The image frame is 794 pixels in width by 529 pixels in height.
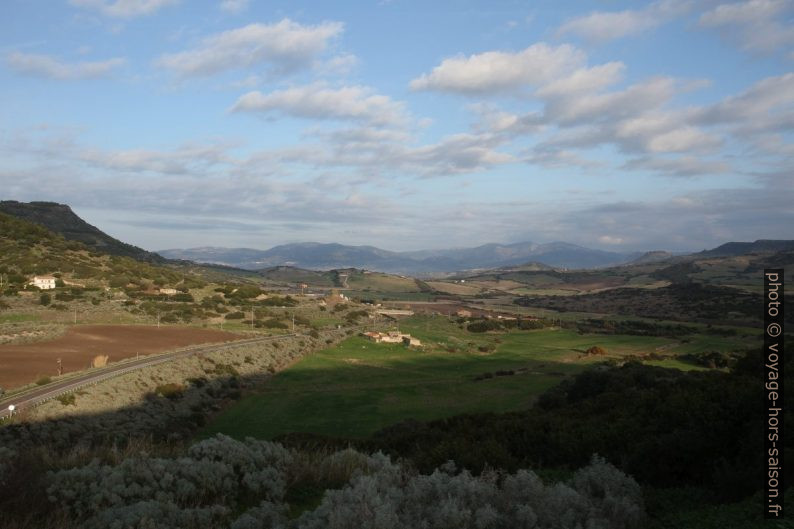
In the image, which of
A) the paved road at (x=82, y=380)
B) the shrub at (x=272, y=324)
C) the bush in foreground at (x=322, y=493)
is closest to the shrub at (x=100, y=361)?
the paved road at (x=82, y=380)

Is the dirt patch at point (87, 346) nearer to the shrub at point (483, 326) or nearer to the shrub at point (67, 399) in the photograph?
the shrub at point (67, 399)

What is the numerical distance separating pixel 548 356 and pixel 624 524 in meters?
66.6

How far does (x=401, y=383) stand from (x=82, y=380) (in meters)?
26.7

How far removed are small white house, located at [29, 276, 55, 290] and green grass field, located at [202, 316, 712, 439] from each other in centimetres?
4878

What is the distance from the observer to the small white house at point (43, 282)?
84062mm

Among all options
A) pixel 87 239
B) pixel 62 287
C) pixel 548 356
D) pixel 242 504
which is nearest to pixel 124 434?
pixel 242 504

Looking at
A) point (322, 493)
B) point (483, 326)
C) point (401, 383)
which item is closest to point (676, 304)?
point (483, 326)

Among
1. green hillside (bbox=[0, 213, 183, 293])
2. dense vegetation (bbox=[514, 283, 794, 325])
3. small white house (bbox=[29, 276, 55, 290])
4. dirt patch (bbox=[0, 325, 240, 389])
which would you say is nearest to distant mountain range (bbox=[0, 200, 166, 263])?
green hillside (bbox=[0, 213, 183, 293])

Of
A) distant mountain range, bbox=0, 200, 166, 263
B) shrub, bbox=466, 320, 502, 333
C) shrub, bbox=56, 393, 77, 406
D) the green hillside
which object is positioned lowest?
shrub, bbox=466, 320, 502, 333

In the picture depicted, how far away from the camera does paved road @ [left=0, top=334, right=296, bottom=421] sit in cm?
3136

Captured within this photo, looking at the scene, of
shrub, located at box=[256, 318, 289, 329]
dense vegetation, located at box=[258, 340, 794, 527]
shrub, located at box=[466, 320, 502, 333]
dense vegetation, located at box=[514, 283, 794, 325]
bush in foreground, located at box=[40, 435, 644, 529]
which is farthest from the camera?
dense vegetation, located at box=[514, 283, 794, 325]

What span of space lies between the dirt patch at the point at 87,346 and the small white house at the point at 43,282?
25158mm

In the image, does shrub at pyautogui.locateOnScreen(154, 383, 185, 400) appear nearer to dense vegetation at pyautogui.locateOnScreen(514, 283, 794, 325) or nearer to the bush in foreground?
the bush in foreground

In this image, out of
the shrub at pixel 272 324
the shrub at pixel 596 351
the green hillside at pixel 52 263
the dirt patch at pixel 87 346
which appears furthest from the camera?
the green hillside at pixel 52 263
